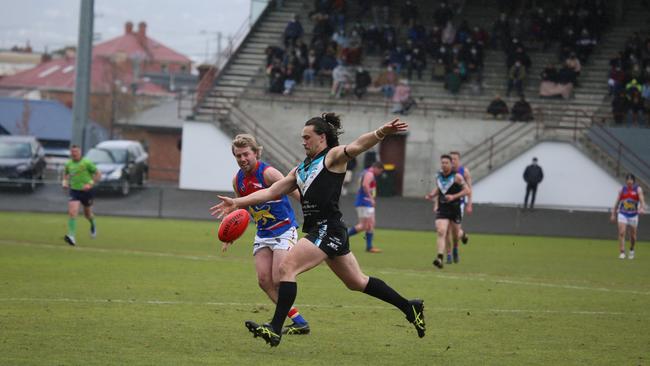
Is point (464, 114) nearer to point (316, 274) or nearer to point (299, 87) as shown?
point (299, 87)

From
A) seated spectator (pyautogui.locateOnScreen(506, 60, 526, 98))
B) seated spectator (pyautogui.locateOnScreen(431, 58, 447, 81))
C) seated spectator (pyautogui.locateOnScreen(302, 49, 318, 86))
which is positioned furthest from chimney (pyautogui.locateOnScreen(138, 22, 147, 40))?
seated spectator (pyautogui.locateOnScreen(506, 60, 526, 98))

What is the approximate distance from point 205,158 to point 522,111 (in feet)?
39.4

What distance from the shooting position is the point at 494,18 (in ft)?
150

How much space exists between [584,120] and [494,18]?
8.63m

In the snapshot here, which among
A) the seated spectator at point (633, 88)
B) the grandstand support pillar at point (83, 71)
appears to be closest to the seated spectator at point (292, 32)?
the grandstand support pillar at point (83, 71)

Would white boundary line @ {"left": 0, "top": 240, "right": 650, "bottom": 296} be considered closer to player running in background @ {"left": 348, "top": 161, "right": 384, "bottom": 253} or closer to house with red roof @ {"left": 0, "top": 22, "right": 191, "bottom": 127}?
player running in background @ {"left": 348, "top": 161, "right": 384, "bottom": 253}

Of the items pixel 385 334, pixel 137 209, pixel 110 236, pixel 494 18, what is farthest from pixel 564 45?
pixel 385 334

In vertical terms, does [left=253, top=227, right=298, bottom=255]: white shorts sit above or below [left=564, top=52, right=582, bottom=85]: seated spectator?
below

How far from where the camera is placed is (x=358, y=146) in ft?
30.9

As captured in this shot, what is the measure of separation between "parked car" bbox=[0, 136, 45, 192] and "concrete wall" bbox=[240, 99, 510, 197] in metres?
8.18

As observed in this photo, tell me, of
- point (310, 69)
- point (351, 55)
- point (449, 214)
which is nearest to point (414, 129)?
point (351, 55)

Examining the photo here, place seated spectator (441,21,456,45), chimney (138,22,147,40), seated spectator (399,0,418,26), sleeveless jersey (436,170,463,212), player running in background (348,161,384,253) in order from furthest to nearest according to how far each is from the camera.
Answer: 1. chimney (138,22,147,40)
2. seated spectator (399,0,418,26)
3. seated spectator (441,21,456,45)
4. player running in background (348,161,384,253)
5. sleeveless jersey (436,170,463,212)

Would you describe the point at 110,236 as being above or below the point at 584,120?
below

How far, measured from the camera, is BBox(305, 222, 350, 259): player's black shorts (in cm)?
980
